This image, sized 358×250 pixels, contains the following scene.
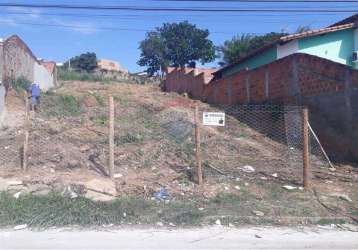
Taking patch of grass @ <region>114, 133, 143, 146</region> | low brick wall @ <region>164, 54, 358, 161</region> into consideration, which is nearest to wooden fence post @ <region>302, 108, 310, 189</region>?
low brick wall @ <region>164, 54, 358, 161</region>

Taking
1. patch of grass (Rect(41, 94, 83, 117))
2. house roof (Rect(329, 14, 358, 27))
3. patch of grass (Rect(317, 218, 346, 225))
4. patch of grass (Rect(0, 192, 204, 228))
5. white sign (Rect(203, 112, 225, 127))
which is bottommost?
patch of grass (Rect(317, 218, 346, 225))

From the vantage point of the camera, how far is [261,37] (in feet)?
140

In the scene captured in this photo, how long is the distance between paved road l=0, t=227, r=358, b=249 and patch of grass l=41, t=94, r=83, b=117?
10.3 meters

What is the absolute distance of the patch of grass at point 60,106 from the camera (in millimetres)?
17031

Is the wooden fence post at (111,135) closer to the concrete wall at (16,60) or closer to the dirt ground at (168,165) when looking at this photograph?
the dirt ground at (168,165)

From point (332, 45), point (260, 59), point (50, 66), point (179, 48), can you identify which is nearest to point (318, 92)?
point (332, 45)

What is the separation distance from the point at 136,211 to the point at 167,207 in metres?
0.56

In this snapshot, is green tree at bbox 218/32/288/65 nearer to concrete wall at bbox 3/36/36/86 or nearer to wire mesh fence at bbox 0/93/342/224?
concrete wall at bbox 3/36/36/86

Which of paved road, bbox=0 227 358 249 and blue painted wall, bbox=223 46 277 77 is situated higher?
blue painted wall, bbox=223 46 277 77

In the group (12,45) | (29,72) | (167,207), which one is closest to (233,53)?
(29,72)

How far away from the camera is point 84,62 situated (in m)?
56.3

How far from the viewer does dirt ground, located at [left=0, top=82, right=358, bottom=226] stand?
8.62m

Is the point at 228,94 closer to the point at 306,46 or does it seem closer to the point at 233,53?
the point at 306,46

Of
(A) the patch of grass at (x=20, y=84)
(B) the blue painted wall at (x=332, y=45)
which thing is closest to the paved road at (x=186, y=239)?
(B) the blue painted wall at (x=332, y=45)
